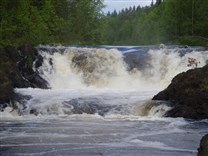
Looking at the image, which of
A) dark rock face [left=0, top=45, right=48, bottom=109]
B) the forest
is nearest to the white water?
dark rock face [left=0, top=45, right=48, bottom=109]

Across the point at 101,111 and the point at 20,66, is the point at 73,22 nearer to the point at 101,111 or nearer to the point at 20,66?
the point at 20,66

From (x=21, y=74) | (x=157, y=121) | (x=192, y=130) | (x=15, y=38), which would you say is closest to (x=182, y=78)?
(x=157, y=121)

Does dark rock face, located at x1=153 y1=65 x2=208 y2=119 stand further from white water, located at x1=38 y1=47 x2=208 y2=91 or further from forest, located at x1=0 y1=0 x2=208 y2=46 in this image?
forest, located at x1=0 y1=0 x2=208 y2=46

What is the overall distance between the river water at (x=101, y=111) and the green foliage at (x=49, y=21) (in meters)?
5.86

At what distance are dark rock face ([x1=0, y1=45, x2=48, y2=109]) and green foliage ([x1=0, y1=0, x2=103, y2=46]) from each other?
2908 mm

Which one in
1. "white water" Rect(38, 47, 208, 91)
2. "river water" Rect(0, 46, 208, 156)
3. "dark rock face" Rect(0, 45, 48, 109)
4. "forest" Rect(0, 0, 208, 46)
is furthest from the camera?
"forest" Rect(0, 0, 208, 46)

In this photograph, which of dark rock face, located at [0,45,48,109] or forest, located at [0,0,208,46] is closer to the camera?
dark rock face, located at [0,45,48,109]

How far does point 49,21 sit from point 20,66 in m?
19.7

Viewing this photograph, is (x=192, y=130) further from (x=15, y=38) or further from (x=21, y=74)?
(x=15, y=38)

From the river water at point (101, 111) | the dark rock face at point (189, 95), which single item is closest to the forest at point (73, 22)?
the river water at point (101, 111)

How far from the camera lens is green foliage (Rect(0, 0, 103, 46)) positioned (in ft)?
126

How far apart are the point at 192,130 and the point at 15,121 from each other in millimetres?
6843

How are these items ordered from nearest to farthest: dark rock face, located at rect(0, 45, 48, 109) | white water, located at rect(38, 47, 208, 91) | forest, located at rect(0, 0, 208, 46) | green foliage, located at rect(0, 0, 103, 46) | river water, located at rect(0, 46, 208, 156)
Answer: river water, located at rect(0, 46, 208, 156), dark rock face, located at rect(0, 45, 48, 109), white water, located at rect(38, 47, 208, 91), green foliage, located at rect(0, 0, 103, 46), forest, located at rect(0, 0, 208, 46)

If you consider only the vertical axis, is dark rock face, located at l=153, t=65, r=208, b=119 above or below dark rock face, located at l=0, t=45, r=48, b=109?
below
